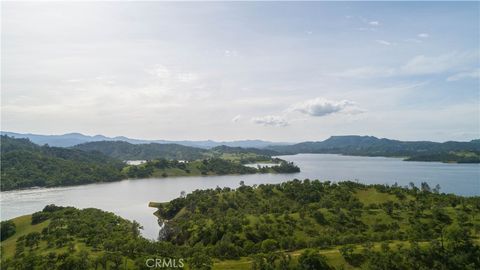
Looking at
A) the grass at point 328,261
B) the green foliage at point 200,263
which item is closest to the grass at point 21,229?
the green foliage at point 200,263

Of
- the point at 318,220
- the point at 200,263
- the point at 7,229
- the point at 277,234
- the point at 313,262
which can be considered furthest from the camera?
the point at 7,229

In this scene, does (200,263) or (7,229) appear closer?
(200,263)

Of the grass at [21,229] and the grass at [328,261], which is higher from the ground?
the grass at [328,261]

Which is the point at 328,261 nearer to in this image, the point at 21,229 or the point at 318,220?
the point at 318,220

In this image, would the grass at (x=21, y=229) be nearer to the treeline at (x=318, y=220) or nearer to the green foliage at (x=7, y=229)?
the green foliage at (x=7, y=229)

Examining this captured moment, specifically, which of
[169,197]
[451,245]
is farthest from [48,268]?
[169,197]

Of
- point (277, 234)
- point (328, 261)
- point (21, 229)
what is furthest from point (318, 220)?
point (21, 229)

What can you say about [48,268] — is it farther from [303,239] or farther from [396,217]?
[396,217]

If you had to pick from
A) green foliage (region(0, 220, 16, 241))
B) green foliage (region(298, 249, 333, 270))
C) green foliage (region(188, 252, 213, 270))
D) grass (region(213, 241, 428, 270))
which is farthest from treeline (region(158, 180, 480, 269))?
green foliage (region(0, 220, 16, 241))
